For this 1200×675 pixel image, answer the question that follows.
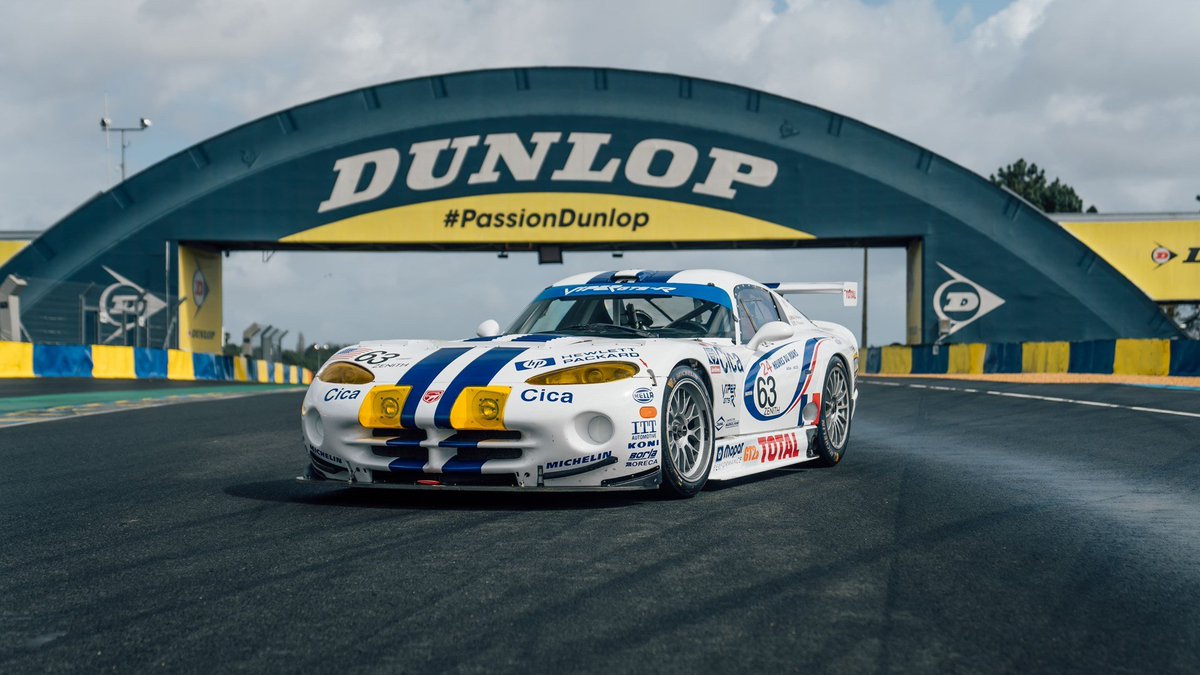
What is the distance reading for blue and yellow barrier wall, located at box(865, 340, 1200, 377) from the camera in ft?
72.4

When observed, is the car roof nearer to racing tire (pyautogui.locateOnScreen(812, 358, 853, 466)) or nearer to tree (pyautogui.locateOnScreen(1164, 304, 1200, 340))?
racing tire (pyautogui.locateOnScreen(812, 358, 853, 466))

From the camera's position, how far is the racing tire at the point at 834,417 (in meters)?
8.24

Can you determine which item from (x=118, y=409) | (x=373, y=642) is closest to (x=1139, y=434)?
(x=373, y=642)

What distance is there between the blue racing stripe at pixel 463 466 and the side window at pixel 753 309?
2.14m

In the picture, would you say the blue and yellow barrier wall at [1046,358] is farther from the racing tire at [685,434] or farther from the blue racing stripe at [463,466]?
the blue racing stripe at [463,466]

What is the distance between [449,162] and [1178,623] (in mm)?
34801

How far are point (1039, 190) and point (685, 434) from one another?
72664 millimetres

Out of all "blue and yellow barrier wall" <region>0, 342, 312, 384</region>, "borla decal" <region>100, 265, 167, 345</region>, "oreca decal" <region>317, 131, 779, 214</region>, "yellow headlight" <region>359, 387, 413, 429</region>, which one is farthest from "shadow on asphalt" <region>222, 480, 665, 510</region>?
"oreca decal" <region>317, 131, 779, 214</region>

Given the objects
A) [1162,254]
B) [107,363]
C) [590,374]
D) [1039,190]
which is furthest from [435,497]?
[1039,190]

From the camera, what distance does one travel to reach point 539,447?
5.96m

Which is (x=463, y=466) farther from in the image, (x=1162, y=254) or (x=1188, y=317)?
(x=1188, y=317)

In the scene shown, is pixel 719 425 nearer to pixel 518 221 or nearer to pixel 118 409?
pixel 118 409

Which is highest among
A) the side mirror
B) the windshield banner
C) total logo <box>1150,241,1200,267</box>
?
total logo <box>1150,241,1200,267</box>

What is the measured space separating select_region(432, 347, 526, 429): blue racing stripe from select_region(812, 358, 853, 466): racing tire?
2555 mm
